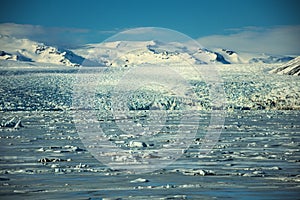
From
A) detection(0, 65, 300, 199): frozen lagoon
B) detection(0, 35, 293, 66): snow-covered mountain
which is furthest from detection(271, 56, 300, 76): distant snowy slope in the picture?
detection(0, 35, 293, 66): snow-covered mountain

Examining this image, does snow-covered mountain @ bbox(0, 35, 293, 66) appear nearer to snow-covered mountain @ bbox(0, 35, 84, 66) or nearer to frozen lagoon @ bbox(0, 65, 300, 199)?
snow-covered mountain @ bbox(0, 35, 84, 66)

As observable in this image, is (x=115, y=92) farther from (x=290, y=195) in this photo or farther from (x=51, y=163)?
(x=290, y=195)

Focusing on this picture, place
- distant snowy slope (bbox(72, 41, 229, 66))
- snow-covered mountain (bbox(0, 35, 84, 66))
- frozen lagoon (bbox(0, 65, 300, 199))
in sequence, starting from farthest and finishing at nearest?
snow-covered mountain (bbox(0, 35, 84, 66)) → distant snowy slope (bbox(72, 41, 229, 66)) → frozen lagoon (bbox(0, 65, 300, 199))

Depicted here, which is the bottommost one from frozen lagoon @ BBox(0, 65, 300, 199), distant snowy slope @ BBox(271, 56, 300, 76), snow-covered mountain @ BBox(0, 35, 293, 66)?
frozen lagoon @ BBox(0, 65, 300, 199)

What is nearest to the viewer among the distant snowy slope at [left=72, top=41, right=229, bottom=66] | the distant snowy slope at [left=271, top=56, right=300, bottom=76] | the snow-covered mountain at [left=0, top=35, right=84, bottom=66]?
the distant snowy slope at [left=271, top=56, right=300, bottom=76]

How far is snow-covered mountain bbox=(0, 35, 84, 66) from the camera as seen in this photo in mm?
130000

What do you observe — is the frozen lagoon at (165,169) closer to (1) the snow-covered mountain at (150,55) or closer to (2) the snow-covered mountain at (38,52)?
(1) the snow-covered mountain at (150,55)

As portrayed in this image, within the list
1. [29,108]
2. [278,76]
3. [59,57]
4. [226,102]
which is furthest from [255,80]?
[59,57]

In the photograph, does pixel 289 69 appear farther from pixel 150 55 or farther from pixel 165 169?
pixel 150 55

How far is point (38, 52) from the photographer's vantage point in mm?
139375

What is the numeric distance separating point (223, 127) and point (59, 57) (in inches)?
4588

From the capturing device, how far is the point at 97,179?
989cm

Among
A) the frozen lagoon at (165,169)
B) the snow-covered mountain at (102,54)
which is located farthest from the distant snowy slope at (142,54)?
the frozen lagoon at (165,169)

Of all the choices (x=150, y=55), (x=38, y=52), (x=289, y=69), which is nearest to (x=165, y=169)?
(x=289, y=69)
